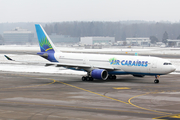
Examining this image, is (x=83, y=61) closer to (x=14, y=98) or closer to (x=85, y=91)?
(x=85, y=91)

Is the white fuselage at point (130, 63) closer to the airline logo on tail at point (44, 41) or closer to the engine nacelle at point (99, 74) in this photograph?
the engine nacelle at point (99, 74)

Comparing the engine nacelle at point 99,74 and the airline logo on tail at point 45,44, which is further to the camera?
the airline logo on tail at point 45,44

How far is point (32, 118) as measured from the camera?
2088 cm

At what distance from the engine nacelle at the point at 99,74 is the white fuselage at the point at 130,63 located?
1.72 meters

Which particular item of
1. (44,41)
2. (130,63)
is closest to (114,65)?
(130,63)

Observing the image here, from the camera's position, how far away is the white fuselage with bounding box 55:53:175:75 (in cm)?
4062

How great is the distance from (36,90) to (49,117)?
45.8 feet

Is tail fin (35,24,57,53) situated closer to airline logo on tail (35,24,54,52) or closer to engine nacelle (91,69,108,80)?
airline logo on tail (35,24,54,52)

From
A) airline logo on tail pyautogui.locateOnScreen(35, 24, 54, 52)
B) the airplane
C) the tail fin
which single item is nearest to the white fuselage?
the airplane

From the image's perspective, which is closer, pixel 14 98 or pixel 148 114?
pixel 148 114

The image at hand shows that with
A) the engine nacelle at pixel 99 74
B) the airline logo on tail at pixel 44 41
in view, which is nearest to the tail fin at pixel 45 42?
the airline logo on tail at pixel 44 41

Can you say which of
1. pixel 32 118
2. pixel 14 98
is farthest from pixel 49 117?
pixel 14 98

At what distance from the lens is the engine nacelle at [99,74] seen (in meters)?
41.6

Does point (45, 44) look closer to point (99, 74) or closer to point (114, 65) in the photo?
point (114, 65)
